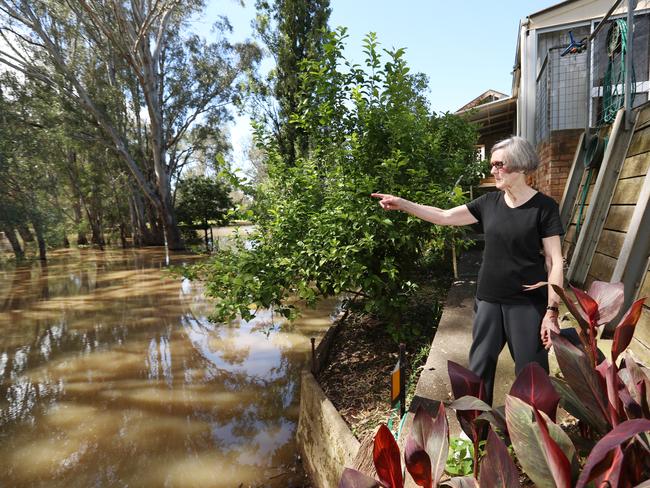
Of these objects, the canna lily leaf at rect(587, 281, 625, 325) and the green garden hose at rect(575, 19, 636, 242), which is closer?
the canna lily leaf at rect(587, 281, 625, 325)

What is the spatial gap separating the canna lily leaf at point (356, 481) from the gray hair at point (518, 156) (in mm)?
1570

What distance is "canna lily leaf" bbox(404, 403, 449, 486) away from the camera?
117cm

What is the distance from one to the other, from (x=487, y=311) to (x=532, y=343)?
26cm

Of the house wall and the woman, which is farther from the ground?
the house wall

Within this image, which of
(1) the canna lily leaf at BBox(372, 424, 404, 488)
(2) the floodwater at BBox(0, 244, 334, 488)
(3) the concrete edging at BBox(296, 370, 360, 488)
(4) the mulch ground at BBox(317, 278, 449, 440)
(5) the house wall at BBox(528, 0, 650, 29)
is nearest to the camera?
(1) the canna lily leaf at BBox(372, 424, 404, 488)

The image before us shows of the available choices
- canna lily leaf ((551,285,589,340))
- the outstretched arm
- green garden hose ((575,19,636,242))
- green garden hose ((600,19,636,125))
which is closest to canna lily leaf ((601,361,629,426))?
canna lily leaf ((551,285,589,340))

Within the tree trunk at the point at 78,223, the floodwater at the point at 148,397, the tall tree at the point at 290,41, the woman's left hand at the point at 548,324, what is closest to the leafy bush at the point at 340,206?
the floodwater at the point at 148,397

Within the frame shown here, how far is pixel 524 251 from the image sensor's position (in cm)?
194

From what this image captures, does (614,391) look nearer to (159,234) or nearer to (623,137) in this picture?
(623,137)

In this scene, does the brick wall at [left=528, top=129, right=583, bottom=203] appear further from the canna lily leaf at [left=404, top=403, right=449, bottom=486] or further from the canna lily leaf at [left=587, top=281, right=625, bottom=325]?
the canna lily leaf at [left=404, top=403, right=449, bottom=486]

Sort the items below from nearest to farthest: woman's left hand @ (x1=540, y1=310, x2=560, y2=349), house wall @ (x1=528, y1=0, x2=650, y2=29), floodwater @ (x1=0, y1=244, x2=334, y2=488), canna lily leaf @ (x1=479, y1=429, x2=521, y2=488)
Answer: canna lily leaf @ (x1=479, y1=429, x2=521, y2=488) < woman's left hand @ (x1=540, y1=310, x2=560, y2=349) < floodwater @ (x1=0, y1=244, x2=334, y2=488) < house wall @ (x1=528, y1=0, x2=650, y2=29)

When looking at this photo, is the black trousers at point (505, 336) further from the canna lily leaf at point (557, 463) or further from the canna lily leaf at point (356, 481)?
the canna lily leaf at point (356, 481)

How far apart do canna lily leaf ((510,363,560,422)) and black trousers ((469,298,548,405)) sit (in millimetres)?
661

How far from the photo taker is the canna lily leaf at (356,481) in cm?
110
